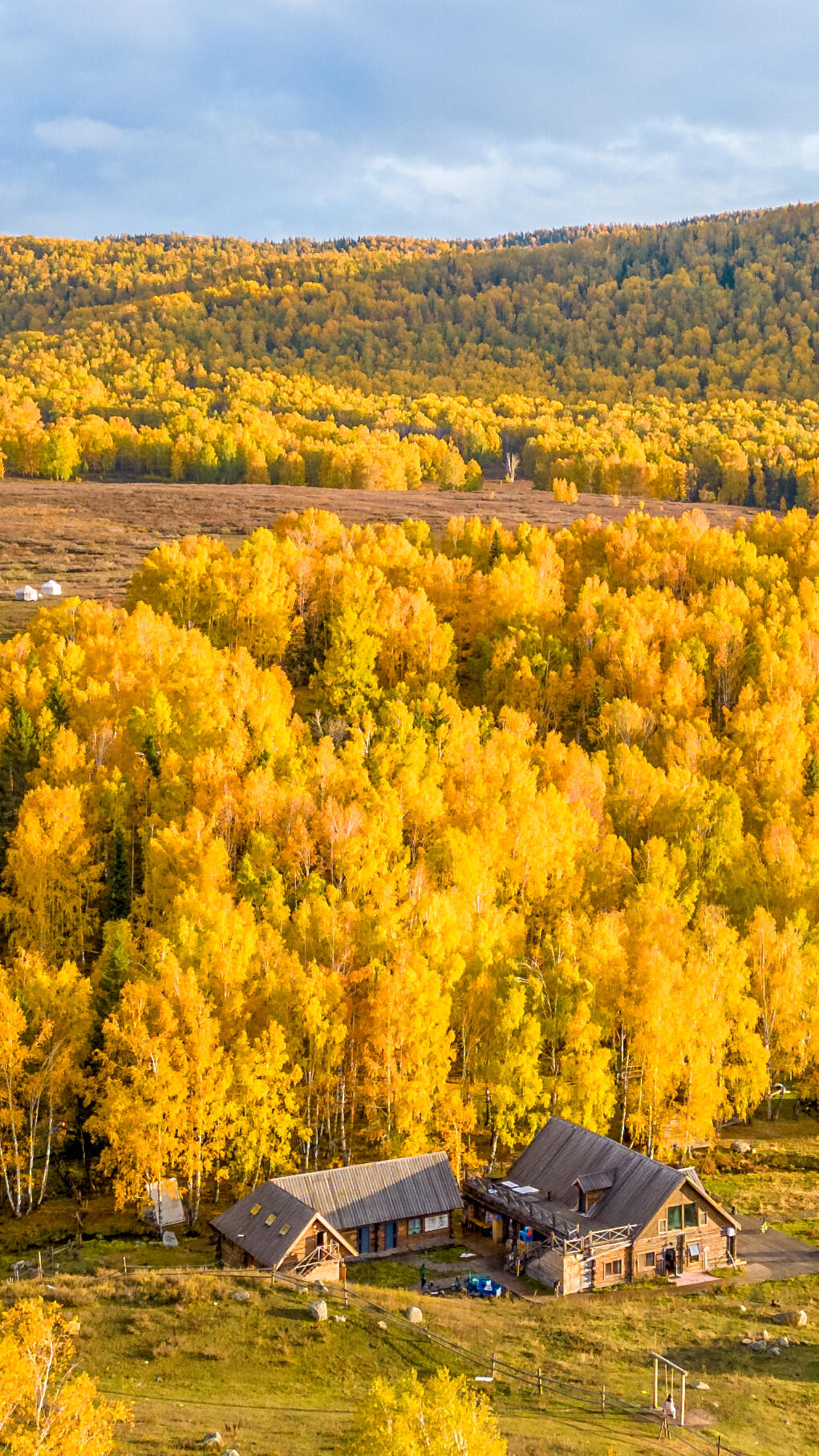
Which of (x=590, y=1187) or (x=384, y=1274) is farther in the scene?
(x=590, y=1187)

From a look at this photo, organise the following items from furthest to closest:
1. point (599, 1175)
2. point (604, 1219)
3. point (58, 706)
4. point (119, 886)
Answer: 1. point (58, 706)
2. point (119, 886)
3. point (599, 1175)
4. point (604, 1219)

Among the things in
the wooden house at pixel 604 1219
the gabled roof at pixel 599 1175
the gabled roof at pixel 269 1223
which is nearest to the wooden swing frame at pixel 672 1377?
the wooden house at pixel 604 1219

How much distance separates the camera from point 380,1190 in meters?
53.3

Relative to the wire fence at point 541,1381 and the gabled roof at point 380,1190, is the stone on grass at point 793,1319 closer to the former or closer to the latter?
the wire fence at point 541,1381

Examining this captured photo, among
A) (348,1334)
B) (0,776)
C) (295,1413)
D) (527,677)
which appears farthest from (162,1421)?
(527,677)

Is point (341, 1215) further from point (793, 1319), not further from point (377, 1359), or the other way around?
point (793, 1319)

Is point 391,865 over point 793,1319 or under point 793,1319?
over

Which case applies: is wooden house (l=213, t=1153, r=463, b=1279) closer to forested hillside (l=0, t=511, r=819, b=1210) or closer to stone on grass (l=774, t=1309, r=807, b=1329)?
forested hillside (l=0, t=511, r=819, b=1210)

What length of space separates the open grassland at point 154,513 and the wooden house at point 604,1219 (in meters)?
84.1

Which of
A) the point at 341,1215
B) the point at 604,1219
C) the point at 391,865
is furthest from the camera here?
the point at 391,865

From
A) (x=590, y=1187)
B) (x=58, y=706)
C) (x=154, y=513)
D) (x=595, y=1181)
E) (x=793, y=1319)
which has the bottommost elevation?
(x=793, y=1319)

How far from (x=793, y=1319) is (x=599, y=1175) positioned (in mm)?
9904

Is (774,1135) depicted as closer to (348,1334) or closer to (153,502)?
(348,1334)

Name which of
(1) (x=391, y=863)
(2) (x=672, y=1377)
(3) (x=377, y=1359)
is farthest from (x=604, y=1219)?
(1) (x=391, y=863)
